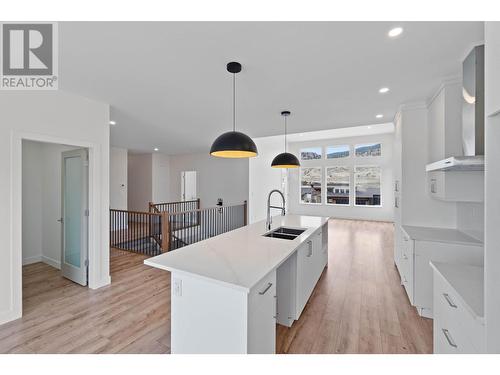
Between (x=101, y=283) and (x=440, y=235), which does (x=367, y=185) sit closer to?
(x=440, y=235)

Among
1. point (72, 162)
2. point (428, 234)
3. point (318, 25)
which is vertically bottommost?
point (428, 234)

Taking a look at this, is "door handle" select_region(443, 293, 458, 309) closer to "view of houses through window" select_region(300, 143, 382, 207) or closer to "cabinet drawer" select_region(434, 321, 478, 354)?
"cabinet drawer" select_region(434, 321, 478, 354)

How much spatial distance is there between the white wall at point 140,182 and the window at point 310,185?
659cm

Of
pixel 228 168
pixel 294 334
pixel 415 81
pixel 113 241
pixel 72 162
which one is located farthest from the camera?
pixel 228 168

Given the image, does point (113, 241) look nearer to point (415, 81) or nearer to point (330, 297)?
point (330, 297)

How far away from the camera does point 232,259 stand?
176 cm

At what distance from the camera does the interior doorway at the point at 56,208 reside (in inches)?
125

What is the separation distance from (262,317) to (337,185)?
27.7ft

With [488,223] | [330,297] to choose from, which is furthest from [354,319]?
[488,223]

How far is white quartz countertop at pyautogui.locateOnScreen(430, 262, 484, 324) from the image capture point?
1180 mm

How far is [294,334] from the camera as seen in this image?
2125 millimetres

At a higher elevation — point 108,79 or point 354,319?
point 108,79

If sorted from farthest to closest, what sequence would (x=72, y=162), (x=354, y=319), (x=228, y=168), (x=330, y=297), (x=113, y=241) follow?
1. (x=228, y=168)
2. (x=113, y=241)
3. (x=72, y=162)
4. (x=330, y=297)
5. (x=354, y=319)

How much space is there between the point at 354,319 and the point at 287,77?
9.28 feet
